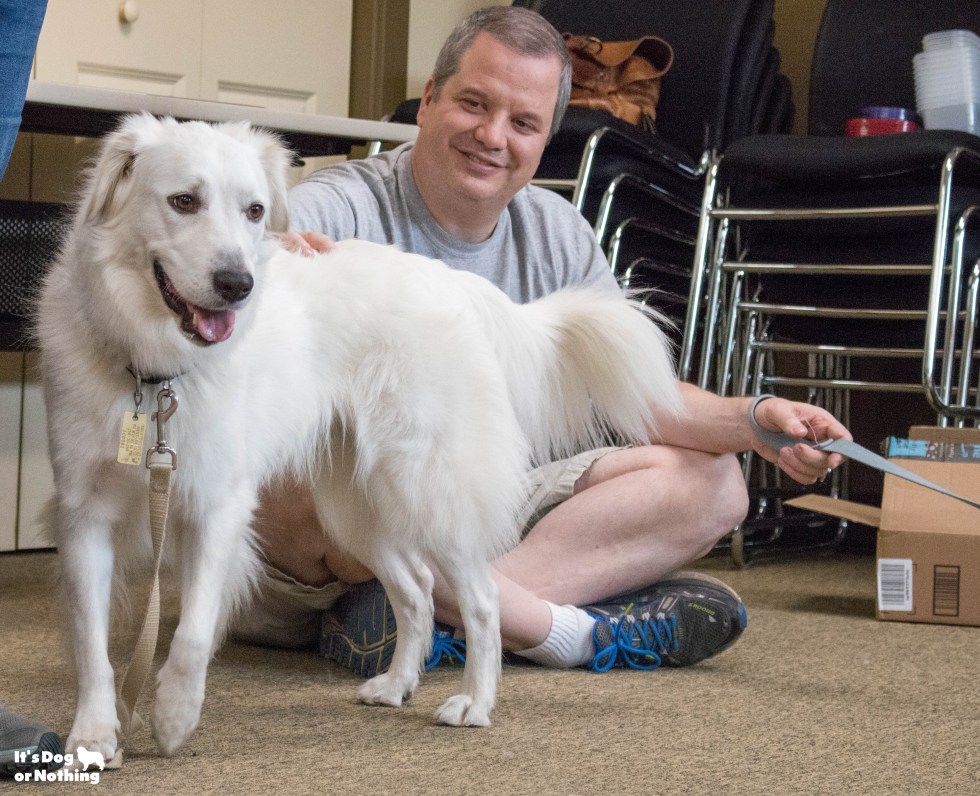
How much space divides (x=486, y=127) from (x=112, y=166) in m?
0.77

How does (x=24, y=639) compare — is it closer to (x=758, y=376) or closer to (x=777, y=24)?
(x=758, y=376)

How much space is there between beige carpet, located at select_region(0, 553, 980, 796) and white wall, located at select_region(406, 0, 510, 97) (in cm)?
203

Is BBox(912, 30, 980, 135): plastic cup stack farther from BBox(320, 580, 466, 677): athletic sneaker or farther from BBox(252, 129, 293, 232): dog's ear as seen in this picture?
BBox(252, 129, 293, 232): dog's ear

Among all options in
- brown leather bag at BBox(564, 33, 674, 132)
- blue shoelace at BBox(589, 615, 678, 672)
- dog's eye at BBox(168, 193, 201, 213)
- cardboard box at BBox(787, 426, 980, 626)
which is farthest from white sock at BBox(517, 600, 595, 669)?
brown leather bag at BBox(564, 33, 674, 132)

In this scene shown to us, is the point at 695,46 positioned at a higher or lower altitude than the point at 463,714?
higher

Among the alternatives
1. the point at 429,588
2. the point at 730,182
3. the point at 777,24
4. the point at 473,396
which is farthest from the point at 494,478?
the point at 777,24

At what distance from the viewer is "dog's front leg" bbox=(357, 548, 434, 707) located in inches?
68.0

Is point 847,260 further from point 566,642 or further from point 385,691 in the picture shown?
point 385,691

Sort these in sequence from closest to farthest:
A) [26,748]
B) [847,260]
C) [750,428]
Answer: [26,748]
[750,428]
[847,260]

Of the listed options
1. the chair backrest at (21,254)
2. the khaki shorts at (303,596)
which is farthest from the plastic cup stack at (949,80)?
the chair backrest at (21,254)

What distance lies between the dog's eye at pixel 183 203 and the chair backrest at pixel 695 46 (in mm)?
2167

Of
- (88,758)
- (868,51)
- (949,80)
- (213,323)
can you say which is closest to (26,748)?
(88,758)

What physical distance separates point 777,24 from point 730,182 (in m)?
0.96

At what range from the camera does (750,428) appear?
185 cm
